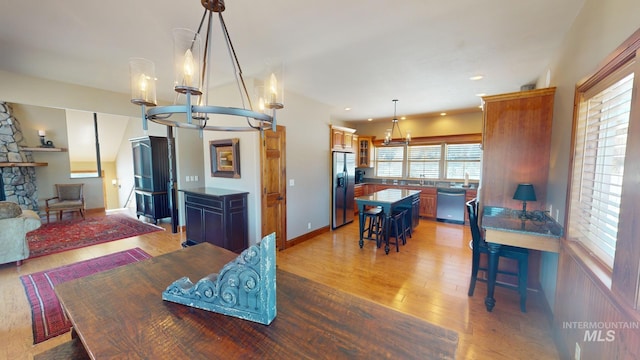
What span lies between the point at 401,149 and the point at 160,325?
273 inches

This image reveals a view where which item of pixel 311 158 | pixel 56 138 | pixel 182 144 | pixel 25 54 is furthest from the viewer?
pixel 56 138

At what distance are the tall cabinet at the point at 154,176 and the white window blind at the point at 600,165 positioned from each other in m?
6.75

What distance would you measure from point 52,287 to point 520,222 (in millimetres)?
5170

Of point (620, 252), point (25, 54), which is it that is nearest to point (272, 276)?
point (620, 252)

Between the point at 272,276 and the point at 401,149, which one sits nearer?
the point at 272,276

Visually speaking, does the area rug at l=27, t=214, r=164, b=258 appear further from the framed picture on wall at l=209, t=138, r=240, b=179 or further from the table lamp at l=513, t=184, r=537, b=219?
the table lamp at l=513, t=184, r=537, b=219

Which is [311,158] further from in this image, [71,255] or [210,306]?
[71,255]

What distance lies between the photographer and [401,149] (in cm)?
712

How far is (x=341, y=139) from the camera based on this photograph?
5.52 m

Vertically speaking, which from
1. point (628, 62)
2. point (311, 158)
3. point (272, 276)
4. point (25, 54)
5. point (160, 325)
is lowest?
point (160, 325)

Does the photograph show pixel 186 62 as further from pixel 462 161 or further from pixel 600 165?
pixel 462 161

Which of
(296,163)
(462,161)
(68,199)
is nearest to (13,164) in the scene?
(68,199)

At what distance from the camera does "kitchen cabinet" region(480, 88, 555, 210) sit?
8.74 feet

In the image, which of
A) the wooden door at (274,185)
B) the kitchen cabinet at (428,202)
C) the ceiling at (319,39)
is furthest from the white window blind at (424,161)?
the wooden door at (274,185)
